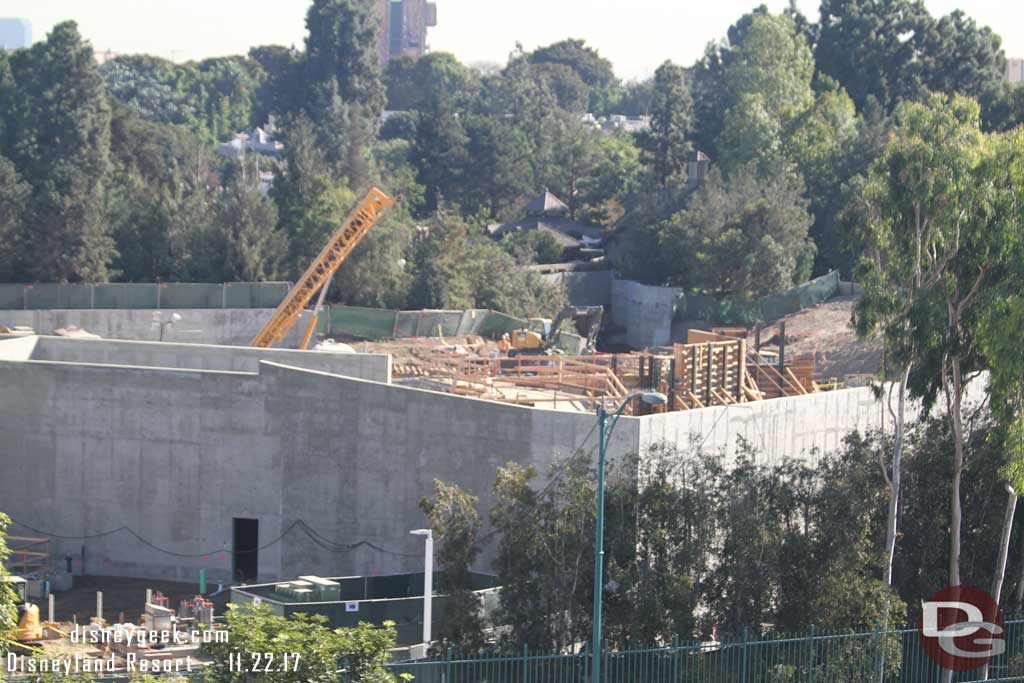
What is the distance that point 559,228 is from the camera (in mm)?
98125

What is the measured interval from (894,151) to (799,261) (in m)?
47.2

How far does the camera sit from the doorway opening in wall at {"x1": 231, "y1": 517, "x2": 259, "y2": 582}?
1636 inches

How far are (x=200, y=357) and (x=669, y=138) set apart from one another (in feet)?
194

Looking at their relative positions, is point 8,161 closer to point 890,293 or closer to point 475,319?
point 475,319

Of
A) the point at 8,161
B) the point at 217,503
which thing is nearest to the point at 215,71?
the point at 8,161

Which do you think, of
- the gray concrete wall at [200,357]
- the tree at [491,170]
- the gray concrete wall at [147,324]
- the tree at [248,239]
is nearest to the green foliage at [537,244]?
the tree at [491,170]

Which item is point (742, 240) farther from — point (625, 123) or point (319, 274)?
point (625, 123)

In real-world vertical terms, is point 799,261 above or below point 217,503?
above

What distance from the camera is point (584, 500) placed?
28641 mm

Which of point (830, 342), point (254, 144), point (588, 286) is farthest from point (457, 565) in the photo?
point (254, 144)

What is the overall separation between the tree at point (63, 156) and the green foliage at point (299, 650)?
55.9 m

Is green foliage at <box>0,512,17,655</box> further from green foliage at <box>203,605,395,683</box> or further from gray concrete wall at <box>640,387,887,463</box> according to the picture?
gray concrete wall at <box>640,387,887,463</box>

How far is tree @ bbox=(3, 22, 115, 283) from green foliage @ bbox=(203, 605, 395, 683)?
183 ft

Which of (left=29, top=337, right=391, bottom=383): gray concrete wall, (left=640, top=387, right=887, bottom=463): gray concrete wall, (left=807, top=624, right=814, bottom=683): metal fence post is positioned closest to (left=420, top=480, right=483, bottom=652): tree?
(left=640, top=387, right=887, bottom=463): gray concrete wall
